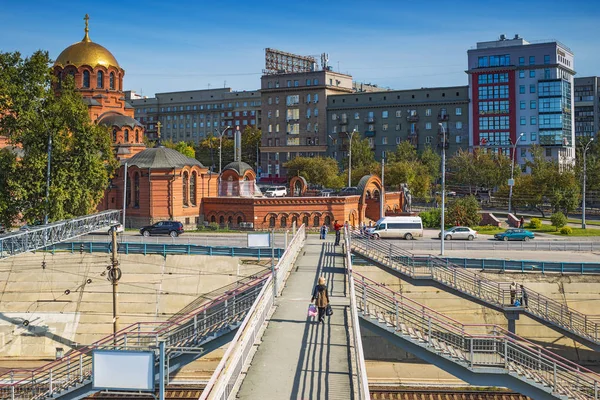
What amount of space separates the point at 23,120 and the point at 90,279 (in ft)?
33.3

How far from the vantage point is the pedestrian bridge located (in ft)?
49.8

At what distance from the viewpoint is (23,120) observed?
128 ft

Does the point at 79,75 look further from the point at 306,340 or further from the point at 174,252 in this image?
the point at 306,340

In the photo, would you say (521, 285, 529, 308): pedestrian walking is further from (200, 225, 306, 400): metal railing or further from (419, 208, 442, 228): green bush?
(419, 208, 442, 228): green bush

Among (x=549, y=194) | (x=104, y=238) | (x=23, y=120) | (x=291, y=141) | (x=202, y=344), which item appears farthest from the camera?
(x=291, y=141)

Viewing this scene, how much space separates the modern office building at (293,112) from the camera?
110 m

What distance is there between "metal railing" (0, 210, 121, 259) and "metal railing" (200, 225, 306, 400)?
44.7ft

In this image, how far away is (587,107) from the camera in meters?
132

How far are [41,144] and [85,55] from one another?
2987cm

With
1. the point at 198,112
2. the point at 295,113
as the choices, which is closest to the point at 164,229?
the point at 295,113

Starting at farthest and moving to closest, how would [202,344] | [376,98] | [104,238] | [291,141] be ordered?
[291,141] < [376,98] < [104,238] < [202,344]

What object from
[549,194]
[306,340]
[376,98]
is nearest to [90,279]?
[306,340]

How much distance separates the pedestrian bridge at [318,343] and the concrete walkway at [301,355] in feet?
0.08

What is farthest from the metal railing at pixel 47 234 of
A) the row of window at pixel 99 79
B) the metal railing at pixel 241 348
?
the row of window at pixel 99 79
